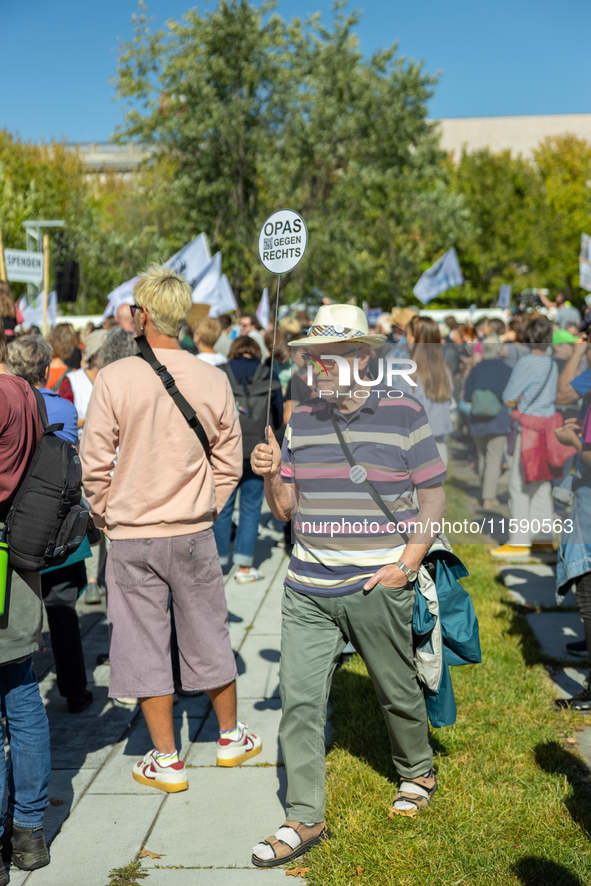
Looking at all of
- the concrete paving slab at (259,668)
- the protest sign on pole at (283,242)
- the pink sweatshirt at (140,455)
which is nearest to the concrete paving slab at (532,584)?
the concrete paving slab at (259,668)

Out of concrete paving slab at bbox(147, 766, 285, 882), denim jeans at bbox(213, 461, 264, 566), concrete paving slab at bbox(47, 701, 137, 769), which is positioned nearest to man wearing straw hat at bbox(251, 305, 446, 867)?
concrete paving slab at bbox(147, 766, 285, 882)

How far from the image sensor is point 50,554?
122 inches

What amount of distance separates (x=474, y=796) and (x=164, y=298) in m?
2.53

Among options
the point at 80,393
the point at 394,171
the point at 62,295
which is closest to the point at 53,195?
the point at 394,171

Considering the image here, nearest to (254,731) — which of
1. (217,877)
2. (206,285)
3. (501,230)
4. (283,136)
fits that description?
(217,877)

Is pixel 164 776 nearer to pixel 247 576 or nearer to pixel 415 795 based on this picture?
pixel 415 795

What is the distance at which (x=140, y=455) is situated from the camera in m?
3.54

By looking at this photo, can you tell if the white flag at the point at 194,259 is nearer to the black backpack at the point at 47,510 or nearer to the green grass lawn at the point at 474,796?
the green grass lawn at the point at 474,796

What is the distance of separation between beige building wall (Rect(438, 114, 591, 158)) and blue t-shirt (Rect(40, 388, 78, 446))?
71.2 meters

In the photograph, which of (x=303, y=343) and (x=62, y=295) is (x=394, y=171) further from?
(x=303, y=343)

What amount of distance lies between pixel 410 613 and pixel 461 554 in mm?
4503

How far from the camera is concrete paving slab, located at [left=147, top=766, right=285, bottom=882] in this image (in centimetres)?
324

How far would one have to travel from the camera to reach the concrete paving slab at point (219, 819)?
128 inches

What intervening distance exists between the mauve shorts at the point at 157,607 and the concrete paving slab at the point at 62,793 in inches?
20.1
